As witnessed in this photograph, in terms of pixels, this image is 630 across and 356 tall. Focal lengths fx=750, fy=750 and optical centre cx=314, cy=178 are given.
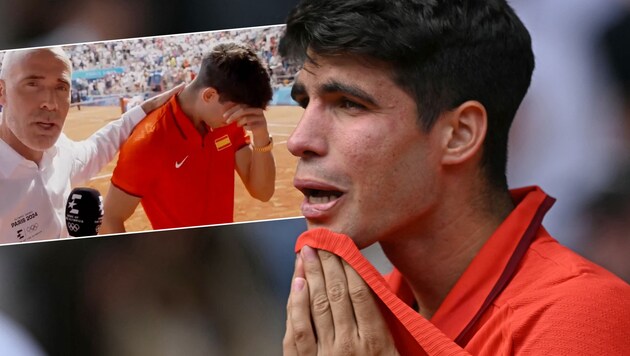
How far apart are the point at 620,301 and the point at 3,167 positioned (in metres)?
1.88

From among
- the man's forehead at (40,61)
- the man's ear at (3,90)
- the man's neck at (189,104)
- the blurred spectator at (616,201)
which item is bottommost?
the blurred spectator at (616,201)

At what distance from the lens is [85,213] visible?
7.75 feet

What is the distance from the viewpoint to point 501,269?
1.34 meters

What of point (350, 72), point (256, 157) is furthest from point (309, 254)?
point (256, 157)

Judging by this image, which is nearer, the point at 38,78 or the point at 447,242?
the point at 447,242

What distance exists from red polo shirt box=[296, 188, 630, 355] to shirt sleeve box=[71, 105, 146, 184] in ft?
3.93

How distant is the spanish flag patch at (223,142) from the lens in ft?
7.77

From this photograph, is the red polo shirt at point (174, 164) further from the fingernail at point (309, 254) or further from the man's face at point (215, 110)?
the fingernail at point (309, 254)

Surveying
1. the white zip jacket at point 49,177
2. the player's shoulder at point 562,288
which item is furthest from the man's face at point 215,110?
the player's shoulder at point 562,288

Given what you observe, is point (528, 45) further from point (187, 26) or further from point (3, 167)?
point (3, 167)

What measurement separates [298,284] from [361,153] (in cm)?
26

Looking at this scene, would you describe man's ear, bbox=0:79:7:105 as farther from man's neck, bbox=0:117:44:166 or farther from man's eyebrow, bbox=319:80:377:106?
man's eyebrow, bbox=319:80:377:106

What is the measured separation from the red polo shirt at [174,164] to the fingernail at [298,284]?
1.09 m

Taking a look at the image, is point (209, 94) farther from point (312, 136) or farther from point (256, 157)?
point (312, 136)
